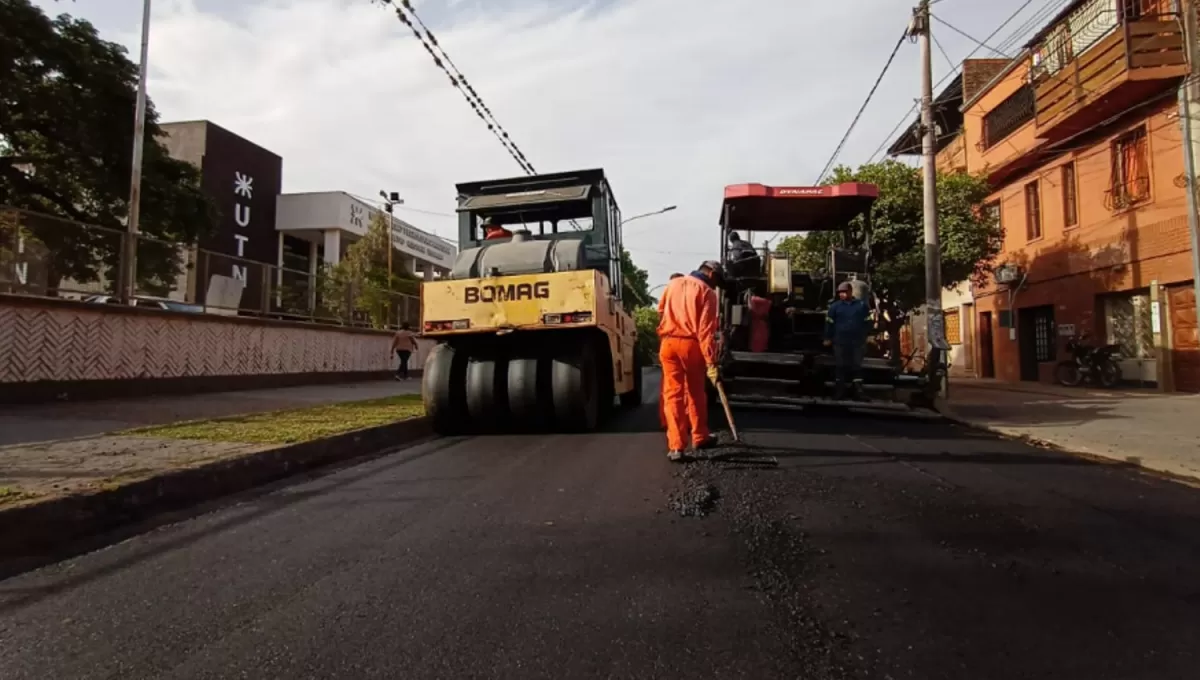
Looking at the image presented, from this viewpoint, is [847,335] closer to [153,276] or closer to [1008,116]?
[153,276]

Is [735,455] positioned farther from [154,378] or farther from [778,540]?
[154,378]

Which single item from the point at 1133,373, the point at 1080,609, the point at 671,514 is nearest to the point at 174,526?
the point at 671,514

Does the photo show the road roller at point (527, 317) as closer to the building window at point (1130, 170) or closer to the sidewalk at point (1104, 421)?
the sidewalk at point (1104, 421)

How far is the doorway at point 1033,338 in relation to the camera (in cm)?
1947

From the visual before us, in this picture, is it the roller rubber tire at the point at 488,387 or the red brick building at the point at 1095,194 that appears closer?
the roller rubber tire at the point at 488,387

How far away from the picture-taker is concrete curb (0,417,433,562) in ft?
12.7

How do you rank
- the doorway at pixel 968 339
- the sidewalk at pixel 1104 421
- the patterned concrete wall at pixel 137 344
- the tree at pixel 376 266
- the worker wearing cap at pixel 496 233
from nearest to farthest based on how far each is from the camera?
the sidewalk at pixel 1104 421, the patterned concrete wall at pixel 137 344, the worker wearing cap at pixel 496 233, the doorway at pixel 968 339, the tree at pixel 376 266

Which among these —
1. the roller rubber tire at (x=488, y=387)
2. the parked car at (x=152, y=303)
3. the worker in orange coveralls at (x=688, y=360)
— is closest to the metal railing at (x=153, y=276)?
the parked car at (x=152, y=303)

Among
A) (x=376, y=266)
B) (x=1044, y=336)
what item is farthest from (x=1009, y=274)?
(x=376, y=266)

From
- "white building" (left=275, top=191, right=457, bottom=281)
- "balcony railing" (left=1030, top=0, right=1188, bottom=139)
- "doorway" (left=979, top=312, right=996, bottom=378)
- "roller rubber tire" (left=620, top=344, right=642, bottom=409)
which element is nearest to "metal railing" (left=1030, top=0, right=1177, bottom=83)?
"balcony railing" (left=1030, top=0, right=1188, bottom=139)

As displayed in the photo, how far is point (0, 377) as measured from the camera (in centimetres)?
895

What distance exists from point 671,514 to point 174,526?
2.89 m

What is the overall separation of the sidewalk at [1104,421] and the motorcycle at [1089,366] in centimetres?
83

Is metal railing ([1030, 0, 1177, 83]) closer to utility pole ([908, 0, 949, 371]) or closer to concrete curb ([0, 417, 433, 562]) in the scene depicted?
utility pole ([908, 0, 949, 371])
